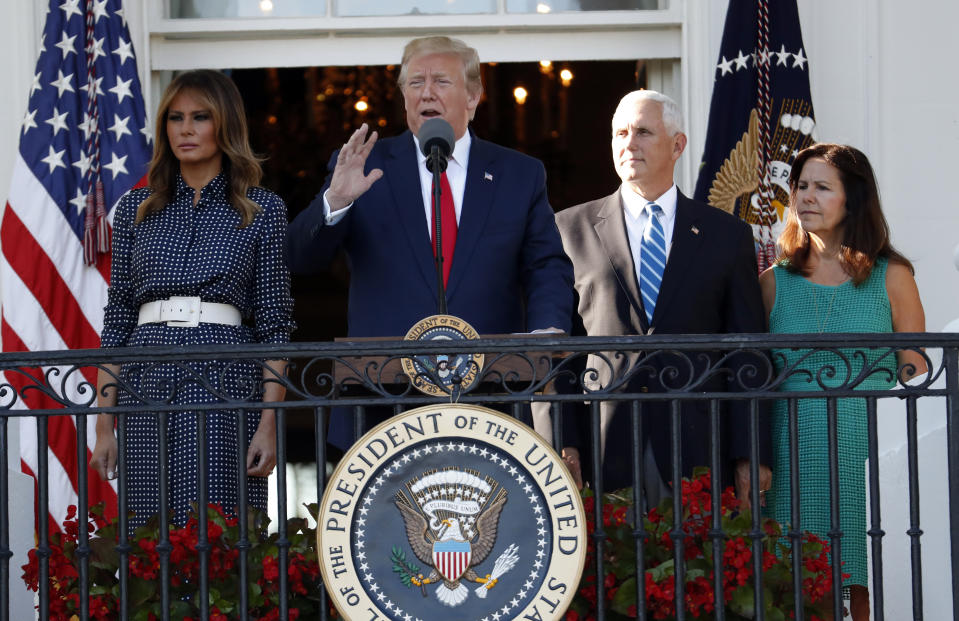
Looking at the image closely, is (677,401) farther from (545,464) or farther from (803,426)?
(803,426)

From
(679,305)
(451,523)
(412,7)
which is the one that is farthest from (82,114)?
(451,523)

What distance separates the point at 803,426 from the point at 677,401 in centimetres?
108

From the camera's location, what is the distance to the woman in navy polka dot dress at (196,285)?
185 inches

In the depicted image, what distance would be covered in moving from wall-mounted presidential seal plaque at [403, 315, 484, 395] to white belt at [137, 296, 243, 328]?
0.88 m

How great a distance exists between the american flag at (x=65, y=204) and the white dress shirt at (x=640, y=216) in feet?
6.47

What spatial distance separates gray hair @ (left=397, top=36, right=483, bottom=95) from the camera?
4.88 metres

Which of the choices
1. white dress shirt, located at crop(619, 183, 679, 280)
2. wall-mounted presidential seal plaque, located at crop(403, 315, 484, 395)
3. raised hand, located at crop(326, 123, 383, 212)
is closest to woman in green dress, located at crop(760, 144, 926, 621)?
white dress shirt, located at crop(619, 183, 679, 280)

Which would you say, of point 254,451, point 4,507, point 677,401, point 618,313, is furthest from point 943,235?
point 4,507

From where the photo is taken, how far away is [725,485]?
491 centimetres

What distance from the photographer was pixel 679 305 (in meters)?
4.98

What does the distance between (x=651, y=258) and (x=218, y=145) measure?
1452mm

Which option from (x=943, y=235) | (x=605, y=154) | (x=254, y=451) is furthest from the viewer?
(x=605, y=154)

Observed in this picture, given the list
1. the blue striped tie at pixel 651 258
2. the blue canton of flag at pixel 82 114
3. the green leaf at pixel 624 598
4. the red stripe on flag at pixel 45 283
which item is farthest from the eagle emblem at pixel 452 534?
the blue canton of flag at pixel 82 114

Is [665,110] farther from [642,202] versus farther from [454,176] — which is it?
[454,176]
